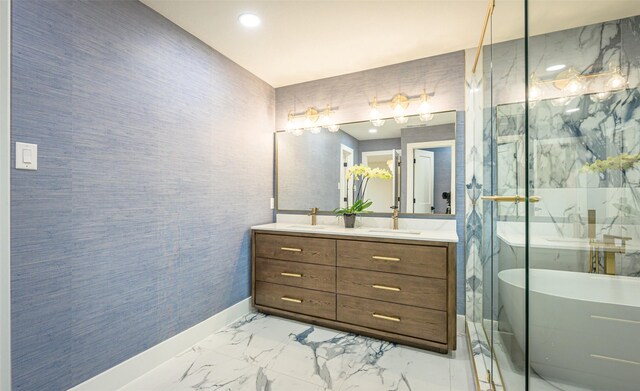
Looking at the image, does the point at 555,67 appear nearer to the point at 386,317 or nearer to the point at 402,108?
the point at 402,108

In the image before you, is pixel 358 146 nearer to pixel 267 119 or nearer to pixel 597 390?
pixel 267 119

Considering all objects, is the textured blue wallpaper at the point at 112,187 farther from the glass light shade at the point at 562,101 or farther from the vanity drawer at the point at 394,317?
the glass light shade at the point at 562,101

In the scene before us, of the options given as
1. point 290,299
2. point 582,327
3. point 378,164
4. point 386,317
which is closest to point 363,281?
point 386,317

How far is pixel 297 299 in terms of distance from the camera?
2.44 meters

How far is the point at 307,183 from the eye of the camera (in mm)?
2998

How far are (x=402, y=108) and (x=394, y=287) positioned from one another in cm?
159

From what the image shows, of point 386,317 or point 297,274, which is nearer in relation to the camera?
point 386,317

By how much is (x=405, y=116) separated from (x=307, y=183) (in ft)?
3.86

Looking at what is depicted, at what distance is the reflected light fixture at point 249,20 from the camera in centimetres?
191

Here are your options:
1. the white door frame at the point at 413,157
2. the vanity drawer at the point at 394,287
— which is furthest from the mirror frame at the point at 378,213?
the vanity drawer at the point at 394,287

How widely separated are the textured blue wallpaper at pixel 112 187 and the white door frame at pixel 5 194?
0.07 feet

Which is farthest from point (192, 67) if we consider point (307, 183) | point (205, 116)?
point (307, 183)

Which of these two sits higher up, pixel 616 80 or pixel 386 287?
pixel 616 80

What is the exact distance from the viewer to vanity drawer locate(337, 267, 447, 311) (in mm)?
1963
